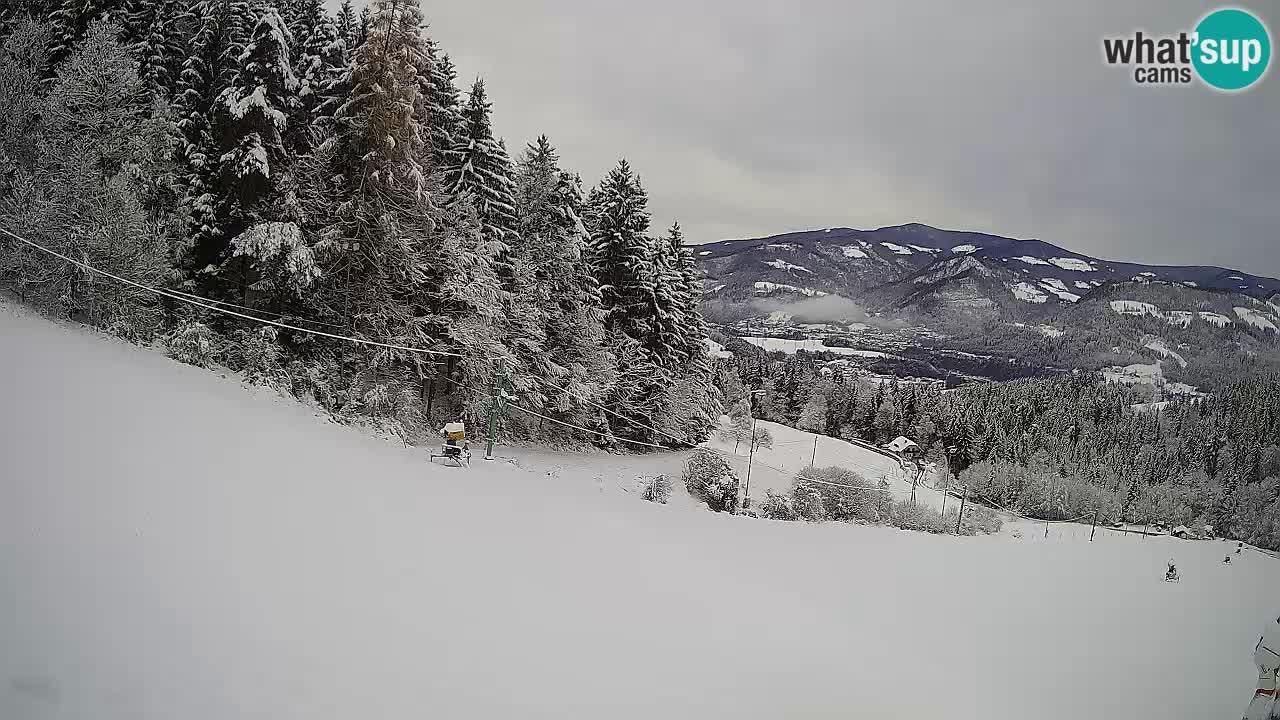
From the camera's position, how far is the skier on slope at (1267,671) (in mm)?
3586

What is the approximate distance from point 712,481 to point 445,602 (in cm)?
954

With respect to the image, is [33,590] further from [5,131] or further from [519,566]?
[5,131]

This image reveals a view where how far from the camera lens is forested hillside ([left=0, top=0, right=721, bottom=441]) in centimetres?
969

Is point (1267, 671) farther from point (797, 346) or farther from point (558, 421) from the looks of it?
point (797, 346)

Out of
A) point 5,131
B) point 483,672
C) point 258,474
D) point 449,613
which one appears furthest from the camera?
point 5,131

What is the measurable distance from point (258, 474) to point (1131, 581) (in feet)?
31.1

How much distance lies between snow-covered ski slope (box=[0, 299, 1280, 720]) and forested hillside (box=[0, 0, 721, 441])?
3.50 m

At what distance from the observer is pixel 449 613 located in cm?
325

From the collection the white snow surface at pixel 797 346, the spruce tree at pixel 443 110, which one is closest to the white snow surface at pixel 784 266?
the white snow surface at pixel 797 346

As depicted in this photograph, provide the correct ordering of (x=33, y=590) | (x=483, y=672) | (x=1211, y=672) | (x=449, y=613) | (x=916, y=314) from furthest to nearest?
(x=916, y=314)
(x=1211, y=672)
(x=449, y=613)
(x=483, y=672)
(x=33, y=590)

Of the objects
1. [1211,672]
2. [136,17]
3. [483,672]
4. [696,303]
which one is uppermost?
[136,17]

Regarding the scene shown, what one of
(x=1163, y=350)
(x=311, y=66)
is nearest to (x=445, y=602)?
(x=311, y=66)

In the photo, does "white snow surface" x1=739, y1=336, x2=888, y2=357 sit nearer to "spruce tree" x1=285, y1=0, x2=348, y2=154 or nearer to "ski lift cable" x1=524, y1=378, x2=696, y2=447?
"ski lift cable" x1=524, y1=378, x2=696, y2=447

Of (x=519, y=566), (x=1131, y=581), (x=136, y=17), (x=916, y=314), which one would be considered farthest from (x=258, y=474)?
(x=916, y=314)
